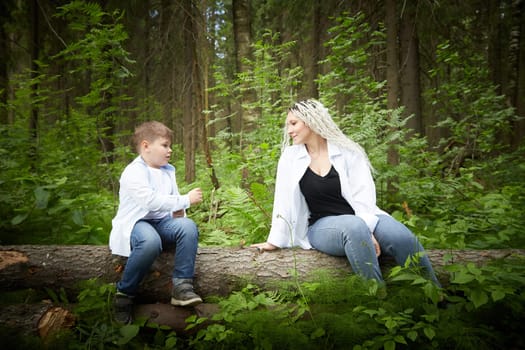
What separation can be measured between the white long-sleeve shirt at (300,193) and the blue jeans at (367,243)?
243mm

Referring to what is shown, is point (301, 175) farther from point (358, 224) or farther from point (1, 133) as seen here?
point (1, 133)

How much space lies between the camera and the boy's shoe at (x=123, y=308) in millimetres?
2449

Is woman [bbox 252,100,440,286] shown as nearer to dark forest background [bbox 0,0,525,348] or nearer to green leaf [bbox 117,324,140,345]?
dark forest background [bbox 0,0,525,348]

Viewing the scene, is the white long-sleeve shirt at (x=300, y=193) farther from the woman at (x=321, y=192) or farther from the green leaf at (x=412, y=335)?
the green leaf at (x=412, y=335)

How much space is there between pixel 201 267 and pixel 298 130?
1605 mm

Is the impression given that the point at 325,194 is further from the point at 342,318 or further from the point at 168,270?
the point at 168,270

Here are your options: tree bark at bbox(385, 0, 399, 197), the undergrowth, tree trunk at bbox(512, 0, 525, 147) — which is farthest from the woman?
tree trunk at bbox(512, 0, 525, 147)

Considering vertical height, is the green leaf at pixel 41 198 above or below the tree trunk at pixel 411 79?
below

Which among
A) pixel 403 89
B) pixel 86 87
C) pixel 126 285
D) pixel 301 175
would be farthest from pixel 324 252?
pixel 86 87

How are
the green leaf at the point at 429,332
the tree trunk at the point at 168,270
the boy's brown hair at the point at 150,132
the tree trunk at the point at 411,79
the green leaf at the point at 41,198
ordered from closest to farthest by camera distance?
1. the green leaf at the point at 429,332
2. the tree trunk at the point at 168,270
3. the boy's brown hair at the point at 150,132
4. the green leaf at the point at 41,198
5. the tree trunk at the point at 411,79

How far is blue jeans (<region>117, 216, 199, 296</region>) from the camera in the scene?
8.11ft

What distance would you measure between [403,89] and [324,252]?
4.93 metres

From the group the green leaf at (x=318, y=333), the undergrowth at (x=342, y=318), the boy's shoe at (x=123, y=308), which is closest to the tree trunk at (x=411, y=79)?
the undergrowth at (x=342, y=318)

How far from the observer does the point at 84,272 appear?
9.21 feet
